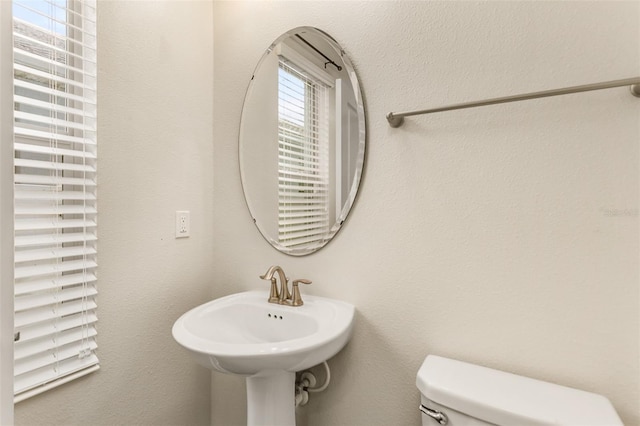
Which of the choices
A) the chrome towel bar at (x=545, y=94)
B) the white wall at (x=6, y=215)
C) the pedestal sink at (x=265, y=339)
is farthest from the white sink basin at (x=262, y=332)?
the chrome towel bar at (x=545, y=94)

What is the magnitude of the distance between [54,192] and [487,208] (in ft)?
4.34

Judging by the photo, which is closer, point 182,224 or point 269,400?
point 269,400

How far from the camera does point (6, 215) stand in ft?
1.37

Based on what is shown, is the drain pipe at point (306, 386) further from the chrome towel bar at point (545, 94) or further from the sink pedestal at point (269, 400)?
the chrome towel bar at point (545, 94)

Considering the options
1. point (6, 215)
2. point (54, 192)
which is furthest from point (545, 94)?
point (54, 192)

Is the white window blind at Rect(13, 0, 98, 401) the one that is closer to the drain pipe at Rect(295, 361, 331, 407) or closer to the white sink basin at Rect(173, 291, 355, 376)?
the white sink basin at Rect(173, 291, 355, 376)

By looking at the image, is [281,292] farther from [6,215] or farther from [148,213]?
[6,215]

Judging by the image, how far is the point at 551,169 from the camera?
35.9 inches

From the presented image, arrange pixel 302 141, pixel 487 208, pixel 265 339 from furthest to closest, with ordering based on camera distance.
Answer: pixel 302 141 → pixel 265 339 → pixel 487 208

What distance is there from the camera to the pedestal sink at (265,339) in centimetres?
87

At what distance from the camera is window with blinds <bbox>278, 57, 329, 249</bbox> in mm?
1273

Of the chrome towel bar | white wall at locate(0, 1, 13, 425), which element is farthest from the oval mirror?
white wall at locate(0, 1, 13, 425)

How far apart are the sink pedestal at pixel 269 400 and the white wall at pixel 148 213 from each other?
1.58 ft

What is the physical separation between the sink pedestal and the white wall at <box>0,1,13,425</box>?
719 mm
